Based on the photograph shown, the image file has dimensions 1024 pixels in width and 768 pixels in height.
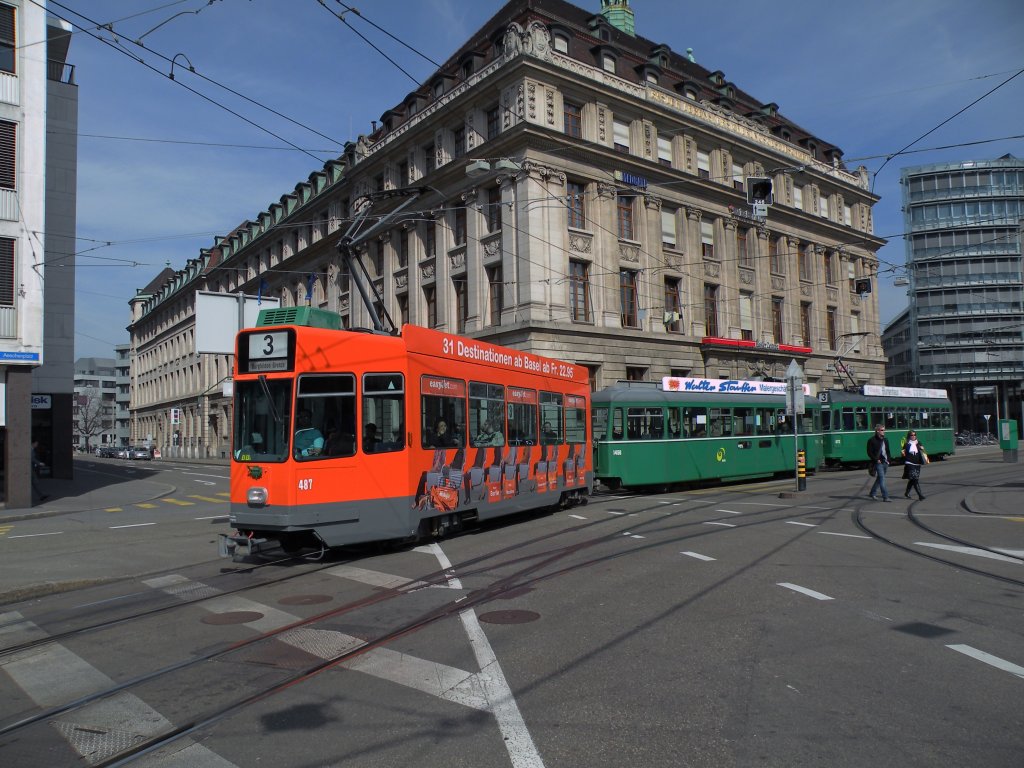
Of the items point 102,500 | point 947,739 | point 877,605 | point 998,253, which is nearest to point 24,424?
point 102,500

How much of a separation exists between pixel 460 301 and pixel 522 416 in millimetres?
23186

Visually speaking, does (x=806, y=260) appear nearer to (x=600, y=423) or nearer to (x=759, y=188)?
(x=759, y=188)

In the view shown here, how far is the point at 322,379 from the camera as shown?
1030 cm

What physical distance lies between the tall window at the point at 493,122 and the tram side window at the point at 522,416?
2199 cm

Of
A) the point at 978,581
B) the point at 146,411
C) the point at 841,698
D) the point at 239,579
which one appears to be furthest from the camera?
the point at 146,411

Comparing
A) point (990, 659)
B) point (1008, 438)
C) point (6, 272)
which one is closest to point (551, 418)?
point (990, 659)

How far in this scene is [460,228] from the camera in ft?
122

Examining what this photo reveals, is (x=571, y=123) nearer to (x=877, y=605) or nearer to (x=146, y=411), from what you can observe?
(x=877, y=605)

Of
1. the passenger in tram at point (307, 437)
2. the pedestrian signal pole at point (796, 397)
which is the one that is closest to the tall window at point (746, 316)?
the pedestrian signal pole at point (796, 397)

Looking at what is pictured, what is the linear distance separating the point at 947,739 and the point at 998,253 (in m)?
94.4

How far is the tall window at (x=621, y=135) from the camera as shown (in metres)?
36.2

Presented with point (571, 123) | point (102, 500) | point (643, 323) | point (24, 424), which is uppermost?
point (571, 123)

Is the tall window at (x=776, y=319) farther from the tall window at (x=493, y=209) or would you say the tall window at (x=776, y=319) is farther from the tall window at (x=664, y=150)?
the tall window at (x=493, y=209)

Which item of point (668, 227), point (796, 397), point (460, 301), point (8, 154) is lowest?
point (796, 397)
